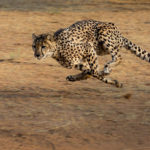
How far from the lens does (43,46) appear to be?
309 inches

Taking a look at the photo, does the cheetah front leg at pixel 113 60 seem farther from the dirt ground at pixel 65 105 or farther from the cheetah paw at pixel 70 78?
the cheetah paw at pixel 70 78

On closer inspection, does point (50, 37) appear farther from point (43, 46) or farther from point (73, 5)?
point (73, 5)

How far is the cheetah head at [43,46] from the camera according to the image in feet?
25.6

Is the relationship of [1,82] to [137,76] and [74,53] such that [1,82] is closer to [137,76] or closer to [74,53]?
[74,53]

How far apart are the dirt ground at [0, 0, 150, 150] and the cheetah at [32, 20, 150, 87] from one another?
283mm

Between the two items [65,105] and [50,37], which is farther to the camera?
[50,37]

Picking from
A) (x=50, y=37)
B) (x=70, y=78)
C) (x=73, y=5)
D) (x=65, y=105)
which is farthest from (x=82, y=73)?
(x=73, y=5)

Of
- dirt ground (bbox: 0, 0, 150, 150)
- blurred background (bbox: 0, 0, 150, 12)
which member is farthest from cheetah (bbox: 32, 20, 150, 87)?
blurred background (bbox: 0, 0, 150, 12)

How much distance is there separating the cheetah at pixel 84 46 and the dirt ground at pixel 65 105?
0.28 m

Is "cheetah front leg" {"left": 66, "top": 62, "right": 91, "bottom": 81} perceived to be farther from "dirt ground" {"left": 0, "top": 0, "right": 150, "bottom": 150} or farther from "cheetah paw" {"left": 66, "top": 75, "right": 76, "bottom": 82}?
"dirt ground" {"left": 0, "top": 0, "right": 150, "bottom": 150}

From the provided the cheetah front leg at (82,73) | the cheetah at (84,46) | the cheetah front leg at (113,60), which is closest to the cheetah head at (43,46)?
the cheetah at (84,46)

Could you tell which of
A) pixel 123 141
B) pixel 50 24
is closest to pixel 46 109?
pixel 123 141

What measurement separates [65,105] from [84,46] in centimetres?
123

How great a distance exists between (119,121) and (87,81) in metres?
2.23
